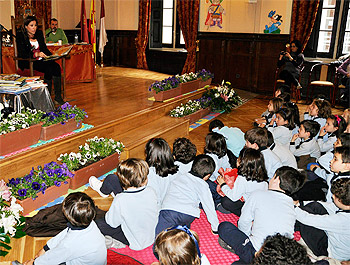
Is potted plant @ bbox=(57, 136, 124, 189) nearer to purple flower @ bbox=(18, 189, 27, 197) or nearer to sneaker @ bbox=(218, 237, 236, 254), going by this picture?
purple flower @ bbox=(18, 189, 27, 197)

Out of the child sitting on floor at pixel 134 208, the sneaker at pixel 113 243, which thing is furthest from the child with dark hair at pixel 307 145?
the sneaker at pixel 113 243

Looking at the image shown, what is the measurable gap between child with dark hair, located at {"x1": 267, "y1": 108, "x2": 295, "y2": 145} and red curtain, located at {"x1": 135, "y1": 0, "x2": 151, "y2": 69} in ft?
21.7

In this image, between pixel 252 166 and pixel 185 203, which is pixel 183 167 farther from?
pixel 252 166

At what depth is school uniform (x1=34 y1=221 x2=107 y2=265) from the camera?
6.83ft

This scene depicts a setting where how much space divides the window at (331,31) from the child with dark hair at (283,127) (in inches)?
167

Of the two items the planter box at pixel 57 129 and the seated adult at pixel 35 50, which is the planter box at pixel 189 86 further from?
the planter box at pixel 57 129

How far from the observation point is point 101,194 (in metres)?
3.41

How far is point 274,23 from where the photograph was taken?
8062 millimetres

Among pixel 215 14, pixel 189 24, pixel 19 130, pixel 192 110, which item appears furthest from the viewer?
pixel 189 24

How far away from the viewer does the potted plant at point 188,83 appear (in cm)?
682

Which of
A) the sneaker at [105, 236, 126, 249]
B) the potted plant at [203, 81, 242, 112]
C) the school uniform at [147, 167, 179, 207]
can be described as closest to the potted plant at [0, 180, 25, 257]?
the sneaker at [105, 236, 126, 249]

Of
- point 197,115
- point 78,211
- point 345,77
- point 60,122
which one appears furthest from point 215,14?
point 78,211

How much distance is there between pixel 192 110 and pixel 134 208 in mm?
3897

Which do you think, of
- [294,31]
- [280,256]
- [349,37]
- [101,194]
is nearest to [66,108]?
[101,194]
